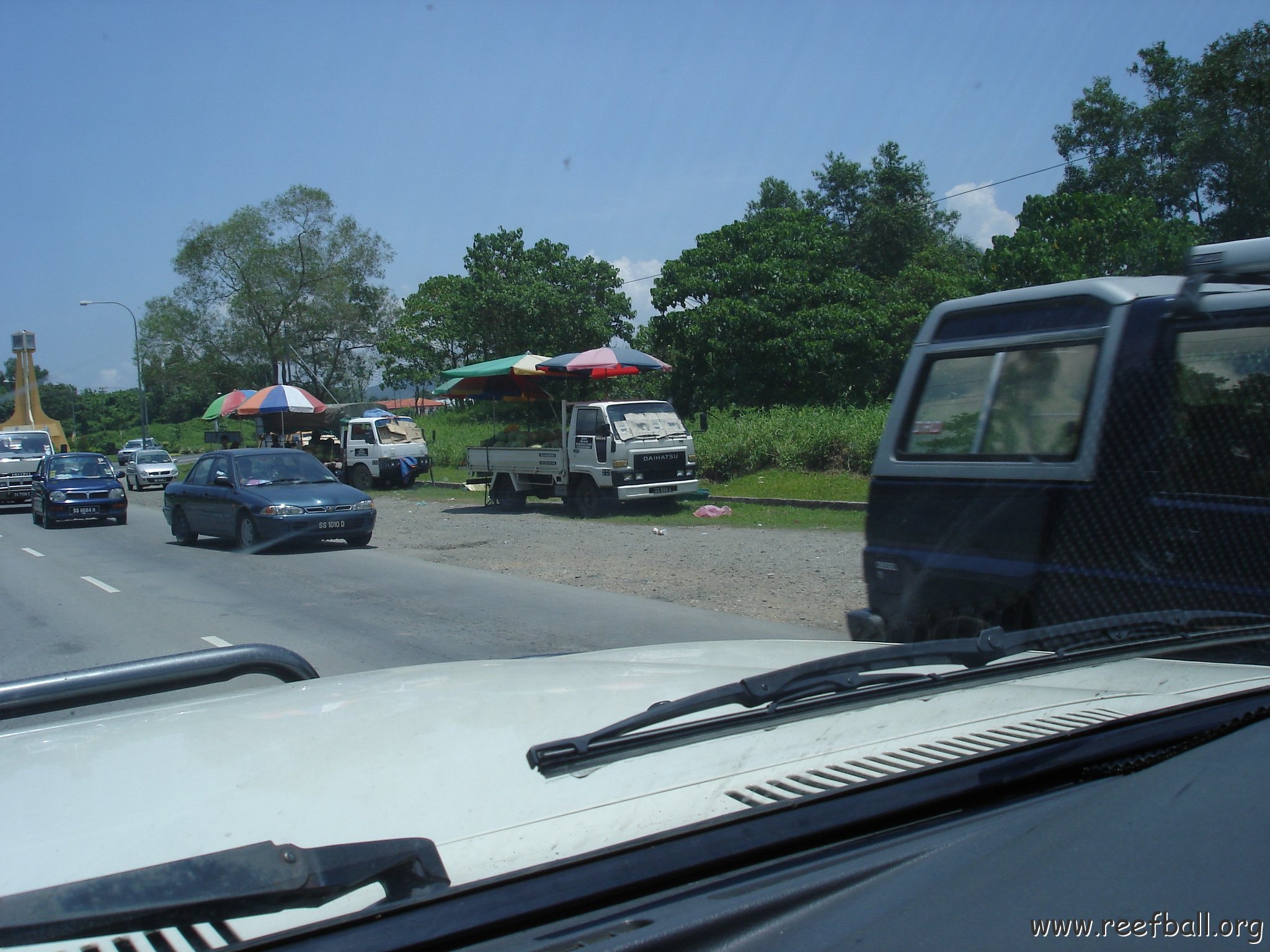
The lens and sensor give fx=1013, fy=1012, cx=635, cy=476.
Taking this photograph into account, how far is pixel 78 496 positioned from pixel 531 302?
681 inches

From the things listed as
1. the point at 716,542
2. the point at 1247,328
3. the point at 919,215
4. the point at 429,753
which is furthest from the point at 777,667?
the point at 919,215

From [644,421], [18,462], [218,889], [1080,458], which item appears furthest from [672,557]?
[18,462]

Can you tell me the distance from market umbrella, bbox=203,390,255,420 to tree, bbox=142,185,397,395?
457 inches

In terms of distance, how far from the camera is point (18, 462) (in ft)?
83.4

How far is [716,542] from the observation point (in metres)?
13.7

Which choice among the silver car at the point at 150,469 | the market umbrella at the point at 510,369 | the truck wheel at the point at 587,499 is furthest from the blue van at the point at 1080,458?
the silver car at the point at 150,469

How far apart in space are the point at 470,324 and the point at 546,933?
34619mm

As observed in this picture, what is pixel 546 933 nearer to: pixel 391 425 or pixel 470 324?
pixel 391 425

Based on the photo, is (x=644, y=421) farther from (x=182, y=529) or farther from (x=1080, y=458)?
(x=1080, y=458)

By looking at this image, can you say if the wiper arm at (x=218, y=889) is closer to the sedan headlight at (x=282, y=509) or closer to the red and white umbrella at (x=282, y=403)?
the sedan headlight at (x=282, y=509)

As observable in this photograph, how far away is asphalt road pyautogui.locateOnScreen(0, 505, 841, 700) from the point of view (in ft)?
25.6

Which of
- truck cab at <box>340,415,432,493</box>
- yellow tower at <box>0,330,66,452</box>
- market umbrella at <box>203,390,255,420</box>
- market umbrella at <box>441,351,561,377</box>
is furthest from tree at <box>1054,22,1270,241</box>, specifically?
yellow tower at <box>0,330,66,452</box>

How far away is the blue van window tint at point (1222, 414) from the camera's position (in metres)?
3.76

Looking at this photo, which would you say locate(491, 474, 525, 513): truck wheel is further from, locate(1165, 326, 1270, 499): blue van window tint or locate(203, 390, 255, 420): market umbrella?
locate(1165, 326, 1270, 499): blue van window tint
